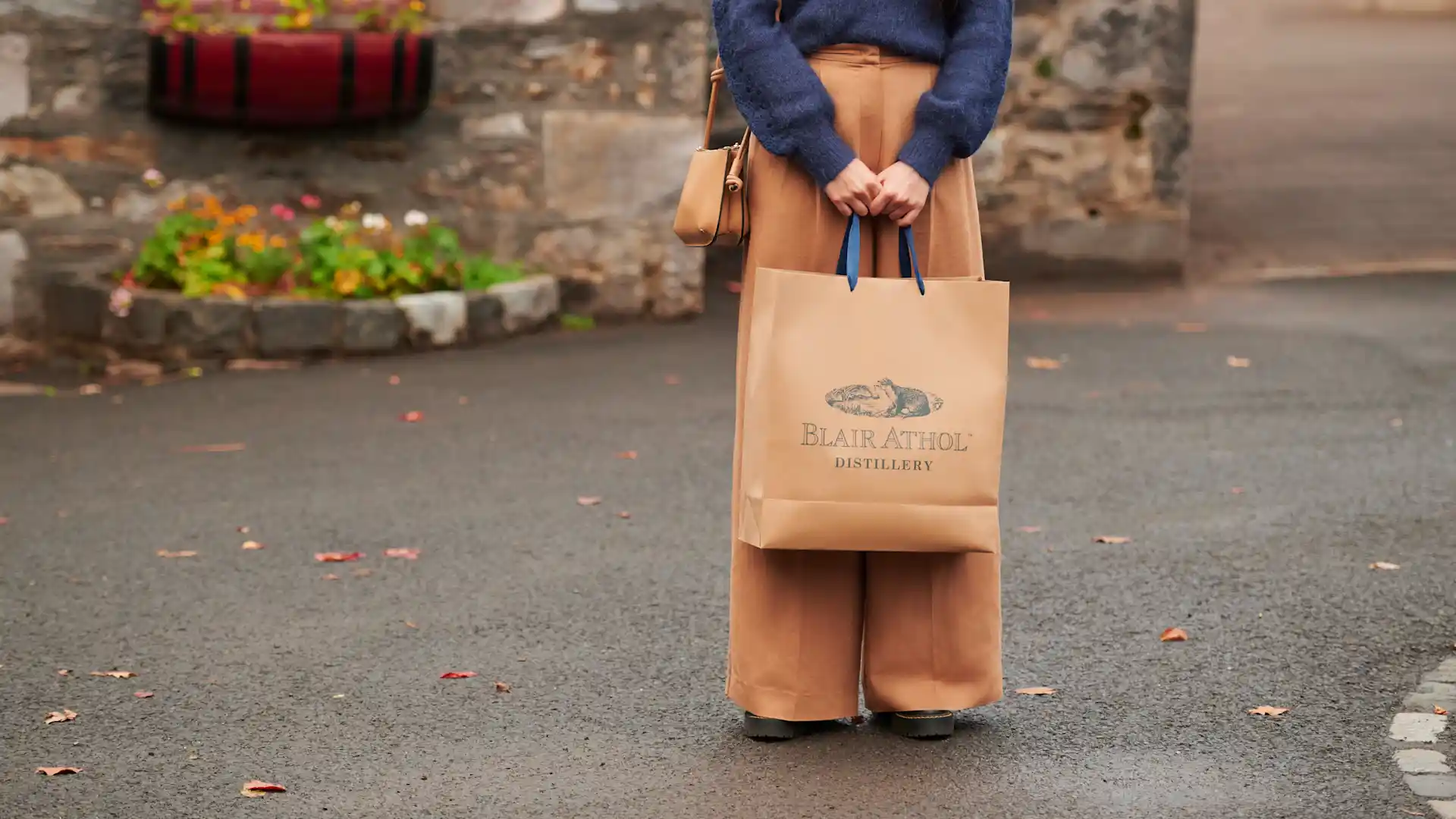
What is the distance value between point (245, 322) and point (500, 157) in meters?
1.42

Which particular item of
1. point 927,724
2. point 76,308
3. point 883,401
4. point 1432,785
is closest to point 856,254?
point 883,401

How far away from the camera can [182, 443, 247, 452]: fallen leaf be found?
610 cm

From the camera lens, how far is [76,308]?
305 inches

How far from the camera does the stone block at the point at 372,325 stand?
24.6ft

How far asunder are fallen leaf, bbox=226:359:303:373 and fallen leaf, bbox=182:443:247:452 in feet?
4.04

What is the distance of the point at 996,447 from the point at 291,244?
5.54 meters

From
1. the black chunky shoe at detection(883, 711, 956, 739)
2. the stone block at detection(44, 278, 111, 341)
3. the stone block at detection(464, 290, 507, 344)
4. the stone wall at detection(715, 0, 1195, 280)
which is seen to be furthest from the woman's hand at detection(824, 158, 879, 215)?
the stone wall at detection(715, 0, 1195, 280)

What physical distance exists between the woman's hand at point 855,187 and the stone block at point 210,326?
4.86 metres

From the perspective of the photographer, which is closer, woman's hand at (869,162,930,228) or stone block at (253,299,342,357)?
woman's hand at (869,162,930,228)

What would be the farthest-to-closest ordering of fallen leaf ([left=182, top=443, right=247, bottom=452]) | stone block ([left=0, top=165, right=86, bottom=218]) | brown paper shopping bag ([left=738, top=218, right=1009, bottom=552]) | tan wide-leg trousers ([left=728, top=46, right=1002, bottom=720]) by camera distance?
stone block ([left=0, top=165, right=86, bottom=218])
fallen leaf ([left=182, top=443, right=247, bottom=452])
tan wide-leg trousers ([left=728, top=46, right=1002, bottom=720])
brown paper shopping bag ([left=738, top=218, right=1009, bottom=552])

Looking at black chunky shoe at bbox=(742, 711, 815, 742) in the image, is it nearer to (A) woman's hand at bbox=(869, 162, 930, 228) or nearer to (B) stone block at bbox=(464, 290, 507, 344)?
(A) woman's hand at bbox=(869, 162, 930, 228)

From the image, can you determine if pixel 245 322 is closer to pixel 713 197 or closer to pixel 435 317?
pixel 435 317

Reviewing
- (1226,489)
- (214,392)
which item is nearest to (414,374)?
(214,392)

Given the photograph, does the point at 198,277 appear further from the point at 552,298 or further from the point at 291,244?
the point at 552,298
